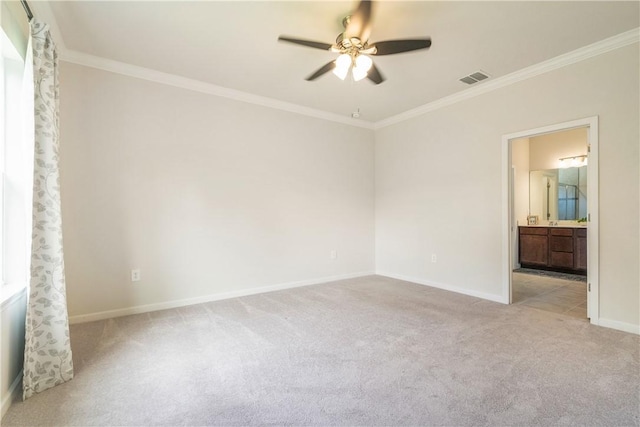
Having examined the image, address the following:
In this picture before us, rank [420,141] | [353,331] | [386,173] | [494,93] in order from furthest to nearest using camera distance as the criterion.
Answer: [386,173], [420,141], [494,93], [353,331]

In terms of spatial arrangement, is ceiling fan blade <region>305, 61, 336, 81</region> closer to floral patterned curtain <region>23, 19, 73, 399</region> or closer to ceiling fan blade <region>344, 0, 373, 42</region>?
ceiling fan blade <region>344, 0, 373, 42</region>

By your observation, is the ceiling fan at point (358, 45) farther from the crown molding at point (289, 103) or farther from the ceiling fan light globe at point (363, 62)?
the crown molding at point (289, 103)

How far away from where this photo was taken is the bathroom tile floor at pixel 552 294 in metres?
3.34

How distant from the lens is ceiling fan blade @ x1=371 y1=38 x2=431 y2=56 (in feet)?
7.21

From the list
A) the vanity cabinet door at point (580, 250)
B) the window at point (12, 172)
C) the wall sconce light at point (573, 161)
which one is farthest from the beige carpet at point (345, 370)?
the wall sconce light at point (573, 161)

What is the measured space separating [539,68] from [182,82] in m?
3.86

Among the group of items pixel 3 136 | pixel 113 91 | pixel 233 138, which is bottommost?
pixel 3 136

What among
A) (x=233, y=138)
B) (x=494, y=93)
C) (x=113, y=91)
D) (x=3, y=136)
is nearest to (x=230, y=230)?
(x=233, y=138)

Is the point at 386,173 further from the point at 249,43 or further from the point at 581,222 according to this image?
the point at 581,222

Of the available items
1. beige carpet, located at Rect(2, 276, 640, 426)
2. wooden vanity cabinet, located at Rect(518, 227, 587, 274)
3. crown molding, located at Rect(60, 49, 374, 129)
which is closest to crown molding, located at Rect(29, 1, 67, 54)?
crown molding, located at Rect(60, 49, 374, 129)

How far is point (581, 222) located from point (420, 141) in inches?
139

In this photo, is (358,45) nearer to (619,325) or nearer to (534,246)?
(619,325)

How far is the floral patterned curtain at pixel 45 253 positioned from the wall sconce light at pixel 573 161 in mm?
7217

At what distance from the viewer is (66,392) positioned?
1.80 m
